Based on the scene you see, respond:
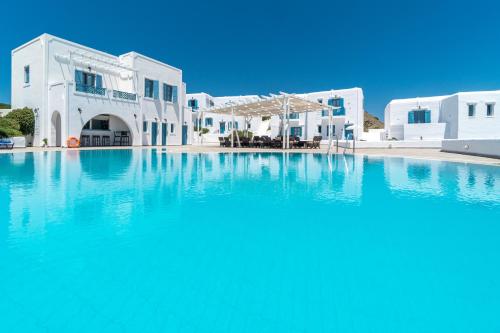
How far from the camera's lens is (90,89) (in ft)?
73.4

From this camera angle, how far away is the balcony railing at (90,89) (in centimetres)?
2180

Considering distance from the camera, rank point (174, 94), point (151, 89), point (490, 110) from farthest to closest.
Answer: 1. point (174, 94)
2. point (490, 110)
3. point (151, 89)

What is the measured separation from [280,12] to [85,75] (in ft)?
58.7

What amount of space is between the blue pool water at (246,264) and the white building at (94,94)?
18472 mm

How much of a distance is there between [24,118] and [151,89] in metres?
10.2

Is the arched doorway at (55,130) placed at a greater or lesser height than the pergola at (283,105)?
lesser

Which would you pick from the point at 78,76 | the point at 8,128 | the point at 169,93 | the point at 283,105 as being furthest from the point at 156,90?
the point at 283,105

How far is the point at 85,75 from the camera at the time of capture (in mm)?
23672

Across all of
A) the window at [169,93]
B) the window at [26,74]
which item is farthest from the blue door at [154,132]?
the window at [26,74]

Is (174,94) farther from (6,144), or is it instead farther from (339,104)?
(339,104)

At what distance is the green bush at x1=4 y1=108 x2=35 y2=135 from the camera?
20812 millimetres

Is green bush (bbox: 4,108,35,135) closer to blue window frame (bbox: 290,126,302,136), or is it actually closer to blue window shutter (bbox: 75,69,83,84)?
blue window shutter (bbox: 75,69,83,84)

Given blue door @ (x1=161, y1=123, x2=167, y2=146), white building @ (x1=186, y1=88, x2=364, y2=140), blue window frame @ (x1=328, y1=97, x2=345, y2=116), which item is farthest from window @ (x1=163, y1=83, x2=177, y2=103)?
blue window frame @ (x1=328, y1=97, x2=345, y2=116)

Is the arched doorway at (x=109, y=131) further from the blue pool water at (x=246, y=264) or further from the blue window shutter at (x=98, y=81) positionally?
the blue pool water at (x=246, y=264)
